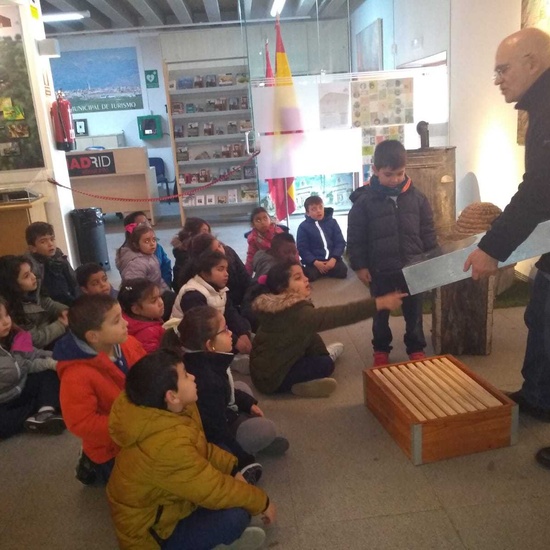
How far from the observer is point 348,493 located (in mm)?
2137

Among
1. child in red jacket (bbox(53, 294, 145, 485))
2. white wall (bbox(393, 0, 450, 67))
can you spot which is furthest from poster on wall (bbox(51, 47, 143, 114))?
child in red jacket (bbox(53, 294, 145, 485))

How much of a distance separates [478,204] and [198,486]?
337 centimetres

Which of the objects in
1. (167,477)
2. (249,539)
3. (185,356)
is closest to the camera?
(167,477)

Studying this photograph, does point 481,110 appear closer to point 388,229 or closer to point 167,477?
point 388,229

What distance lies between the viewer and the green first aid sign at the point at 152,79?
11.8 meters

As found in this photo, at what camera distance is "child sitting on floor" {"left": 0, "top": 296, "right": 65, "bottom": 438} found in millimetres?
2705

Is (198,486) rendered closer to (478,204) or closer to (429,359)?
(429,359)

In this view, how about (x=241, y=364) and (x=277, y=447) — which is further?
(x=241, y=364)

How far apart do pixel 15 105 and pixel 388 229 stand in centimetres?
399

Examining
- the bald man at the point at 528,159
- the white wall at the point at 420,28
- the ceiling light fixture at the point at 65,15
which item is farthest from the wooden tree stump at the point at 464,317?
the ceiling light fixture at the point at 65,15

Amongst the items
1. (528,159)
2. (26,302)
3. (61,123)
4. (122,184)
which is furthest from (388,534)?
(122,184)

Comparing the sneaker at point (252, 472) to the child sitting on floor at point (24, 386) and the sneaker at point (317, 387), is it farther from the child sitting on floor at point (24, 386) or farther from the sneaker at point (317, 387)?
the child sitting on floor at point (24, 386)

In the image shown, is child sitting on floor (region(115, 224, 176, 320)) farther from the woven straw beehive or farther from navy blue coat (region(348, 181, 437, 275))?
the woven straw beehive

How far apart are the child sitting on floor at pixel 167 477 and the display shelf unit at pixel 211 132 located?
7.06m
